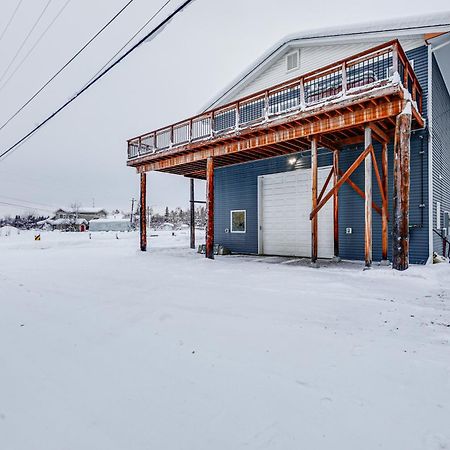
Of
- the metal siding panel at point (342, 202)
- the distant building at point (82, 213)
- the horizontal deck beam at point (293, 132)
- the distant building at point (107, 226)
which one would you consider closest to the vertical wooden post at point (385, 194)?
the metal siding panel at point (342, 202)

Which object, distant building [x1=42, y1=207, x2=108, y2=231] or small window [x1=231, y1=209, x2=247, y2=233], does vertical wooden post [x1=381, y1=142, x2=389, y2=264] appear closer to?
small window [x1=231, y1=209, x2=247, y2=233]

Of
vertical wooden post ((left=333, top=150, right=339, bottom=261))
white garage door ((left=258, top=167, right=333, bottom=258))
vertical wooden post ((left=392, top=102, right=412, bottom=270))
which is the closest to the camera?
vertical wooden post ((left=392, top=102, right=412, bottom=270))

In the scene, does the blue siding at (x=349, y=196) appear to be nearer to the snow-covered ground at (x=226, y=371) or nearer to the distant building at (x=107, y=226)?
the snow-covered ground at (x=226, y=371)

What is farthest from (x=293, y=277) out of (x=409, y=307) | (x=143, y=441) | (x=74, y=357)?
(x=143, y=441)

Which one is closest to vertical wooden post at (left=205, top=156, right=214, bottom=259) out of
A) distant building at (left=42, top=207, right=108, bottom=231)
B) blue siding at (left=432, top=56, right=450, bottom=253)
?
blue siding at (left=432, top=56, right=450, bottom=253)

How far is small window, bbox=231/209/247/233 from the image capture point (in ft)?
45.4

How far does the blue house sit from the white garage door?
0.14ft

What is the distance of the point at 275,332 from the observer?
3.47 metres

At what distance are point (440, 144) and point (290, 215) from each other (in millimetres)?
5756

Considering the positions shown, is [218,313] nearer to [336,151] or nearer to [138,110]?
[336,151]

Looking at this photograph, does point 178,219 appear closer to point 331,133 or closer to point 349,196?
point 349,196

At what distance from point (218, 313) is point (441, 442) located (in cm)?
286

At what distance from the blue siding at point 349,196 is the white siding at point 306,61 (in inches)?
68.5

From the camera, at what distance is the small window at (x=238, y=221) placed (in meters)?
13.8
